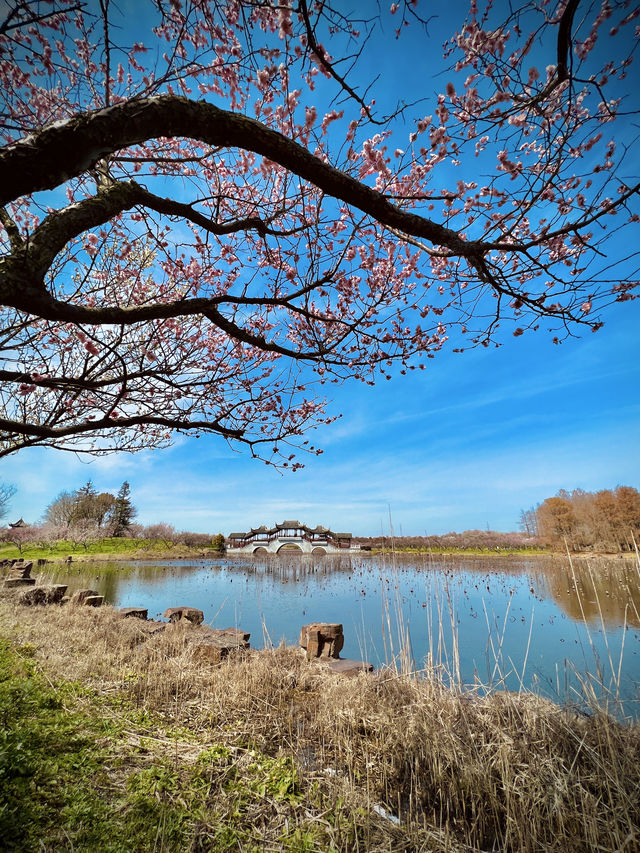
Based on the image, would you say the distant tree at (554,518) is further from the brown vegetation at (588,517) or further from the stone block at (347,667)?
the stone block at (347,667)

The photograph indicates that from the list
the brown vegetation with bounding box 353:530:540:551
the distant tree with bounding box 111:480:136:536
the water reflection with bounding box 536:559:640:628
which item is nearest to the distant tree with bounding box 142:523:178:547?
the distant tree with bounding box 111:480:136:536

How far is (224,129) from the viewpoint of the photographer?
220 cm

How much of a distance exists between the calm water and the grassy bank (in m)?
0.55

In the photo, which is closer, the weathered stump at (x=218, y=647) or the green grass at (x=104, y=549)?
the weathered stump at (x=218, y=647)

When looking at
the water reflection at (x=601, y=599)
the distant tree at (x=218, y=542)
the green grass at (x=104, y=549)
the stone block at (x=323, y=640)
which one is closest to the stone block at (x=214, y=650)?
the stone block at (x=323, y=640)

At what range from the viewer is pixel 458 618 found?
334 inches

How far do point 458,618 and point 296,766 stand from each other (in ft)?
22.4

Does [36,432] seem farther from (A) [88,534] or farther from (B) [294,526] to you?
(B) [294,526]

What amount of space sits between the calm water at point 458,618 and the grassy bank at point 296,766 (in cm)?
55

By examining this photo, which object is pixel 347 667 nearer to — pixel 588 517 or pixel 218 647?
pixel 218 647

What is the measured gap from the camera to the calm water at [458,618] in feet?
15.4

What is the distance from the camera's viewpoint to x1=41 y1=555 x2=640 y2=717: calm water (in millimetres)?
4687

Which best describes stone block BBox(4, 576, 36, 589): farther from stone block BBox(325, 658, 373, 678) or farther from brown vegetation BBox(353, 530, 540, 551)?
brown vegetation BBox(353, 530, 540, 551)

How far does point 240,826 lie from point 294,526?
51.0m
